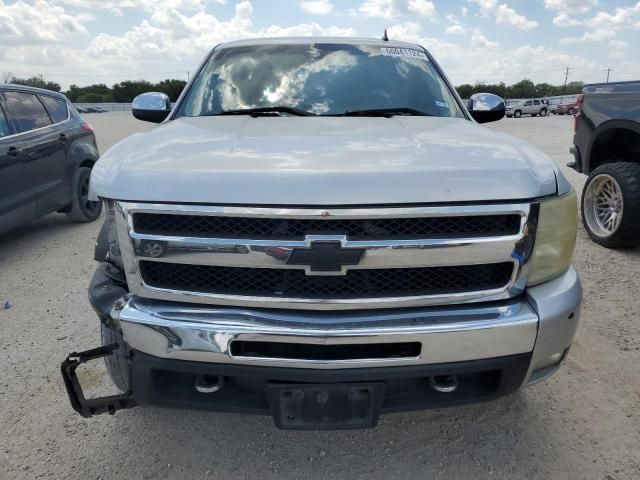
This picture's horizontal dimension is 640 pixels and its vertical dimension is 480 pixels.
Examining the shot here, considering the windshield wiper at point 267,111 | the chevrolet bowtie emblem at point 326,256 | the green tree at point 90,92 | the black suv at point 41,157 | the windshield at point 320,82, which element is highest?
the windshield at point 320,82

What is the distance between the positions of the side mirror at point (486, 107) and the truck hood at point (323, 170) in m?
Result: 1.49

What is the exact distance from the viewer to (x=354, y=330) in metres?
1.79

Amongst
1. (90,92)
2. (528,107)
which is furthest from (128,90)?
(528,107)

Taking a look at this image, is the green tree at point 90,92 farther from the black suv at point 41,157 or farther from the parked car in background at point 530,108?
the black suv at point 41,157

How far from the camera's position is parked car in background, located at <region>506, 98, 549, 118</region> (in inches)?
1715

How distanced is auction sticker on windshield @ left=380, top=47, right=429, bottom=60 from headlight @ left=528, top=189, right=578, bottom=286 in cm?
191

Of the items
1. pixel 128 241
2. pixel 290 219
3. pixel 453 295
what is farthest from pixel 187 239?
pixel 453 295

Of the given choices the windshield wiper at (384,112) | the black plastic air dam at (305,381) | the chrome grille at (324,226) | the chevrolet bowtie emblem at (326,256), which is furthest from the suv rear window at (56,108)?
the chevrolet bowtie emblem at (326,256)

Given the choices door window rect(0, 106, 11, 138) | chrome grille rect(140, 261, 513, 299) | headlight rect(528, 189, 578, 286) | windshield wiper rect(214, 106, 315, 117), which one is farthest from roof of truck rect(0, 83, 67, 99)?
headlight rect(528, 189, 578, 286)

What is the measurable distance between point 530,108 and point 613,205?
4346cm

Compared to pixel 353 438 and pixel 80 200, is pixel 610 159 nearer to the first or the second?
pixel 353 438

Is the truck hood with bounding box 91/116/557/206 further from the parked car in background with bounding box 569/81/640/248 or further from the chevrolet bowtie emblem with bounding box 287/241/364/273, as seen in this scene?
the parked car in background with bounding box 569/81/640/248

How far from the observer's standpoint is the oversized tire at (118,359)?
1.98 meters

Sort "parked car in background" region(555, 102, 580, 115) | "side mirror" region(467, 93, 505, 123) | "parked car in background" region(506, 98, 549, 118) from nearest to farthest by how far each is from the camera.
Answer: "side mirror" region(467, 93, 505, 123) < "parked car in background" region(555, 102, 580, 115) < "parked car in background" region(506, 98, 549, 118)
